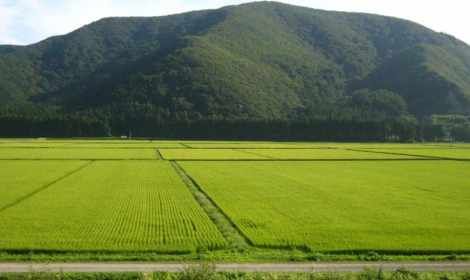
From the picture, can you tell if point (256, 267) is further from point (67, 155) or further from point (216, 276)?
point (67, 155)

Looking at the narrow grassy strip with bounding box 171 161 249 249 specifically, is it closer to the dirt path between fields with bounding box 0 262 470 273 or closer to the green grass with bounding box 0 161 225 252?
the green grass with bounding box 0 161 225 252

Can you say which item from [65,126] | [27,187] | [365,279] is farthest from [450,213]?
[65,126]

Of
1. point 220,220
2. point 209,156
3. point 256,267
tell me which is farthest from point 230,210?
point 209,156

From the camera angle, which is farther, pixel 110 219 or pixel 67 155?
pixel 67 155

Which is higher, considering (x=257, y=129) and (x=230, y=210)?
(x=257, y=129)

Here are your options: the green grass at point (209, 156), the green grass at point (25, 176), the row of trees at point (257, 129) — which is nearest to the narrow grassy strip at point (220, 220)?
the green grass at point (25, 176)

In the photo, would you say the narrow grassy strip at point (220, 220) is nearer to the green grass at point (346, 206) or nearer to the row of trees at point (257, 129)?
the green grass at point (346, 206)
